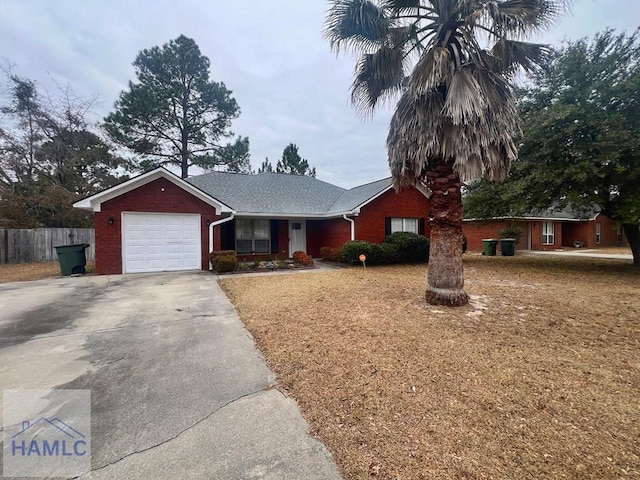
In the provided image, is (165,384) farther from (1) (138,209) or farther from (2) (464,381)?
(1) (138,209)

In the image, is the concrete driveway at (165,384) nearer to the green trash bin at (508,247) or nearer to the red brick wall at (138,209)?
the red brick wall at (138,209)

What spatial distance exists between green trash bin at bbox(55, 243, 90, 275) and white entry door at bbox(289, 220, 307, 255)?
904 centimetres

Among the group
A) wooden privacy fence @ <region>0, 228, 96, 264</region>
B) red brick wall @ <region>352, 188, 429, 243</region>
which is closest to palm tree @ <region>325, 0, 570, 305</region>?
red brick wall @ <region>352, 188, 429, 243</region>

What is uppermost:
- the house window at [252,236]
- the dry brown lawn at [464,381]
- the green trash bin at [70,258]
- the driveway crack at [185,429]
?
the house window at [252,236]

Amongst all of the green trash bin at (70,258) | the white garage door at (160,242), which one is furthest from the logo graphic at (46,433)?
the green trash bin at (70,258)

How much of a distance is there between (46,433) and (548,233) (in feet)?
102

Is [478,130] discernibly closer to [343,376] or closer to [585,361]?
[585,361]

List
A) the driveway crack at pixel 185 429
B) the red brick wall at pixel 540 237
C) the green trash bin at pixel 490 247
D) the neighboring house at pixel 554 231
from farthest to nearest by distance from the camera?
the red brick wall at pixel 540 237 < the neighboring house at pixel 554 231 < the green trash bin at pixel 490 247 < the driveway crack at pixel 185 429

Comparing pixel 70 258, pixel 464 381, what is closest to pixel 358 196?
pixel 70 258

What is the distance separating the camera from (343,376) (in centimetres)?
328

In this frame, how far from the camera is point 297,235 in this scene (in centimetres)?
1636

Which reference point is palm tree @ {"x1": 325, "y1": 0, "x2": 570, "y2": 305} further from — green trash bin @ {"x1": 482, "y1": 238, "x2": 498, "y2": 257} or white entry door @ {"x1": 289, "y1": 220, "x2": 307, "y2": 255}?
green trash bin @ {"x1": 482, "y1": 238, "x2": 498, "y2": 257}

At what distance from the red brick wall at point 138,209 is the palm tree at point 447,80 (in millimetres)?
8397

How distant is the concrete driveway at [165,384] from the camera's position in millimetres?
2107
